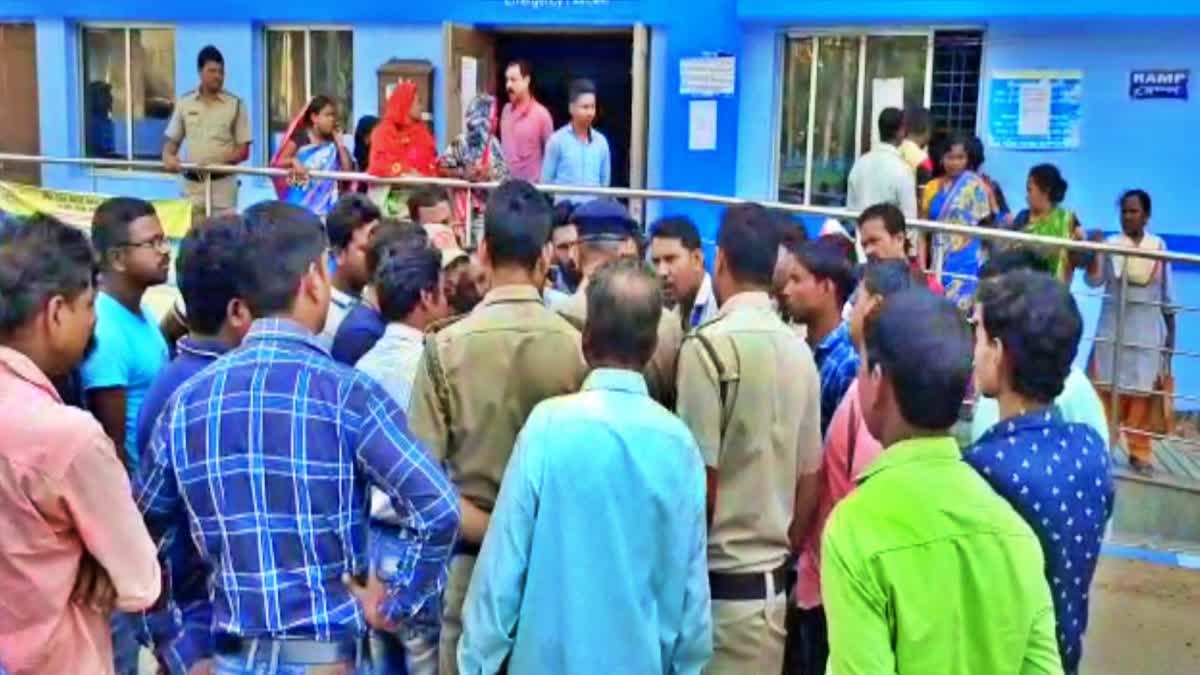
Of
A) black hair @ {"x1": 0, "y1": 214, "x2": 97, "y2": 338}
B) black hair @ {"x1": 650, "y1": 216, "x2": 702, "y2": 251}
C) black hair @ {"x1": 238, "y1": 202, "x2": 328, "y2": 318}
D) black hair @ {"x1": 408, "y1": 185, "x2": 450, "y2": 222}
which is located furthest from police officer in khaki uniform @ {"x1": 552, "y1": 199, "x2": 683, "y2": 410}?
black hair @ {"x1": 408, "y1": 185, "x2": 450, "y2": 222}

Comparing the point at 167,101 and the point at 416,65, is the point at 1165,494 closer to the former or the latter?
the point at 416,65

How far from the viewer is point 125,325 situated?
352 centimetres

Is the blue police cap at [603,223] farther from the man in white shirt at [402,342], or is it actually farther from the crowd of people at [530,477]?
the crowd of people at [530,477]

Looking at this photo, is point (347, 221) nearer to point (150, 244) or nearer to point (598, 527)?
point (150, 244)

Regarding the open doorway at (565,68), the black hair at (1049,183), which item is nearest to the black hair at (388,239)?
the black hair at (1049,183)

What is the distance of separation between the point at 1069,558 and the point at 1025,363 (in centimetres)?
36

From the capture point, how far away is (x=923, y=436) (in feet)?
6.82

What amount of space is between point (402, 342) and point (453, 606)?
793 mm

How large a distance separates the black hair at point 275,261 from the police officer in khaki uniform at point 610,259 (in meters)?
0.85

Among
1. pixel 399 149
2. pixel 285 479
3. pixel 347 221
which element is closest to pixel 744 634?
pixel 285 479

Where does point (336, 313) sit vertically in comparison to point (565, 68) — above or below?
below

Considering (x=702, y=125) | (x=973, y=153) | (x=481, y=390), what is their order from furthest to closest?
(x=702, y=125)
(x=973, y=153)
(x=481, y=390)

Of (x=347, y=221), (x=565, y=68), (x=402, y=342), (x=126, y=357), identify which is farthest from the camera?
(x=565, y=68)

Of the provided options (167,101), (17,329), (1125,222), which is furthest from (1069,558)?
(167,101)
